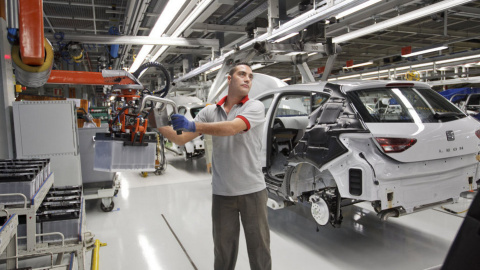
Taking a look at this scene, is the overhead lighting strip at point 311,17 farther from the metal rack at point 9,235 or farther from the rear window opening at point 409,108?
the metal rack at point 9,235

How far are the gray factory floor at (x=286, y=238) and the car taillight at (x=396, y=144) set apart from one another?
1128 millimetres

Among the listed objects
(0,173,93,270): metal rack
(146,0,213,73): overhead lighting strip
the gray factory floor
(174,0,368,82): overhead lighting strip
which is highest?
(146,0,213,73): overhead lighting strip

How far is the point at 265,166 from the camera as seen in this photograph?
4.22 metres

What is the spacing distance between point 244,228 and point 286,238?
157 centimetres

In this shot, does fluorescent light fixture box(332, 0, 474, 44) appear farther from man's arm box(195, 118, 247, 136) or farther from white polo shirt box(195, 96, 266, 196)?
man's arm box(195, 118, 247, 136)

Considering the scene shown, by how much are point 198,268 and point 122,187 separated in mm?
3881

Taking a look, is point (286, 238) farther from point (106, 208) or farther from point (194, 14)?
point (194, 14)

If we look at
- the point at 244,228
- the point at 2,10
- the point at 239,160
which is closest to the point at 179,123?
the point at 239,160

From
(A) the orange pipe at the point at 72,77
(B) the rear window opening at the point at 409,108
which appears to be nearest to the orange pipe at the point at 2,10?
(A) the orange pipe at the point at 72,77

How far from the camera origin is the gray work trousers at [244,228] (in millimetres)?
2299

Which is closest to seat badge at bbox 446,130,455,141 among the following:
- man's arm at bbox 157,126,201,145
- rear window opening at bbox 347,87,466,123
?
rear window opening at bbox 347,87,466,123

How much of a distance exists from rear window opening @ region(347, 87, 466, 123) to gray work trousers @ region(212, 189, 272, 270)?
1.47 meters

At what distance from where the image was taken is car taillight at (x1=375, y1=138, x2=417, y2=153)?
2.83 meters

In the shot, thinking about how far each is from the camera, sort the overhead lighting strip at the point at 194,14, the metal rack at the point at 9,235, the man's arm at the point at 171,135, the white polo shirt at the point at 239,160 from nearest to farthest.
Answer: the metal rack at the point at 9,235 → the man's arm at the point at 171,135 → the white polo shirt at the point at 239,160 → the overhead lighting strip at the point at 194,14
